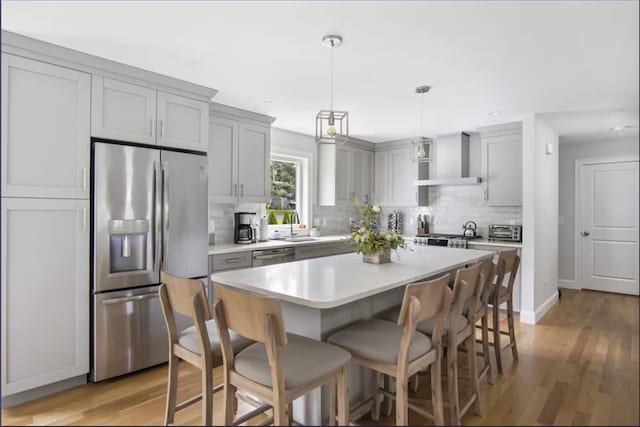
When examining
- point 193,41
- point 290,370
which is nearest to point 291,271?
point 290,370

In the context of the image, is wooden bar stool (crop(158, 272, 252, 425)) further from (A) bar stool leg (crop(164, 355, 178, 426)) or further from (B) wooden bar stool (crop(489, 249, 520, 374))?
(B) wooden bar stool (crop(489, 249, 520, 374))

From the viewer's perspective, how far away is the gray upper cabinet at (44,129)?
2.25m

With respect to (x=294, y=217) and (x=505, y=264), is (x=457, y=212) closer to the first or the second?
(x=294, y=217)

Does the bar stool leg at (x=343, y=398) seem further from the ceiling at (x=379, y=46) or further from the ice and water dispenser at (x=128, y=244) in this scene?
the ice and water dispenser at (x=128, y=244)

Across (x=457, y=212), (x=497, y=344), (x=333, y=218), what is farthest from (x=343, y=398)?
(x=457, y=212)

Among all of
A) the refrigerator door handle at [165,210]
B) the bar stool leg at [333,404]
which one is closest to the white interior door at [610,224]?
the bar stool leg at [333,404]

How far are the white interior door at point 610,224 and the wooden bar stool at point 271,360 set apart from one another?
99 cm

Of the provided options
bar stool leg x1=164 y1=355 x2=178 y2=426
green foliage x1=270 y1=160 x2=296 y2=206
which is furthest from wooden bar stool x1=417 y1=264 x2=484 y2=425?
green foliage x1=270 y1=160 x2=296 y2=206

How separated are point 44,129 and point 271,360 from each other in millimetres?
2091

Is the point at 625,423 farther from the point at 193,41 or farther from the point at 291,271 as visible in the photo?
the point at 193,41

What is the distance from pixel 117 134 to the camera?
267 centimetres

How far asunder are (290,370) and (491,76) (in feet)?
8.36

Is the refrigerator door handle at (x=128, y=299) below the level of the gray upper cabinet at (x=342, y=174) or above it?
below

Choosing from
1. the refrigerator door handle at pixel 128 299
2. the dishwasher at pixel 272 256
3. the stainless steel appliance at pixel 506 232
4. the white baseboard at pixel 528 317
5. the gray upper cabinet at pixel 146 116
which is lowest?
the white baseboard at pixel 528 317
